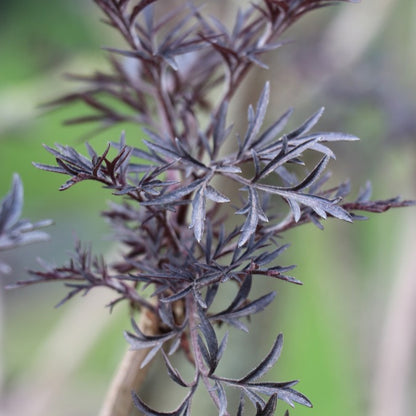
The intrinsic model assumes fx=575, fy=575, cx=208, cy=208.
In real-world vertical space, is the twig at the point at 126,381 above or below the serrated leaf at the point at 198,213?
below

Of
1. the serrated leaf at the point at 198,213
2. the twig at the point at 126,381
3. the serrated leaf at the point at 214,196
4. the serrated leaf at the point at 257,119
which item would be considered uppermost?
the serrated leaf at the point at 257,119

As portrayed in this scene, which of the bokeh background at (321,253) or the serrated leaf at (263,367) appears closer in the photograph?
the serrated leaf at (263,367)

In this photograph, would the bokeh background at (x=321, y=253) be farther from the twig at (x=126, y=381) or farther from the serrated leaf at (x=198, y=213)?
the serrated leaf at (x=198, y=213)

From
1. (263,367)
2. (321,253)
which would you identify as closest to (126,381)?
(263,367)

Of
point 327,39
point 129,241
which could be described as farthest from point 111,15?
point 327,39

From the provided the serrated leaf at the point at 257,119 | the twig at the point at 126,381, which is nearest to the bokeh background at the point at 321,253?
the twig at the point at 126,381

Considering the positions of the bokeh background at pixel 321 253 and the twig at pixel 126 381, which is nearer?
the twig at pixel 126 381

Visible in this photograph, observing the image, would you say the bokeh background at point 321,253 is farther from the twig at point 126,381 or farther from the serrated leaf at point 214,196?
the serrated leaf at point 214,196

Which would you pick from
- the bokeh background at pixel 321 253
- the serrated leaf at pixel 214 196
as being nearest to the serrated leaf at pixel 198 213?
the serrated leaf at pixel 214 196

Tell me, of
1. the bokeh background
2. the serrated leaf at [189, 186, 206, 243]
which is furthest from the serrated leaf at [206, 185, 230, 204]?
the bokeh background
